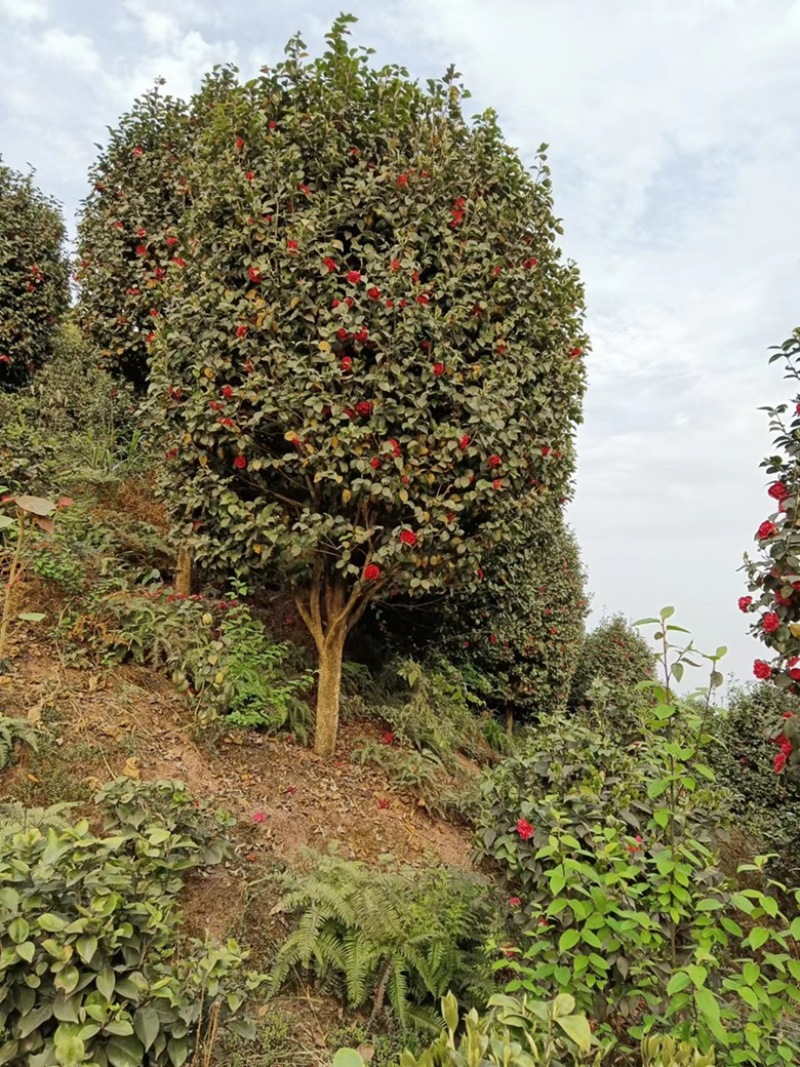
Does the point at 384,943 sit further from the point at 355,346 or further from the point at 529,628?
the point at 529,628

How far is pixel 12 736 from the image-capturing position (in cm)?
378

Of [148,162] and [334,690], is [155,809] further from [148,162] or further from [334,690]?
[148,162]

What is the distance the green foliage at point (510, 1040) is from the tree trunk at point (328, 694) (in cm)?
341

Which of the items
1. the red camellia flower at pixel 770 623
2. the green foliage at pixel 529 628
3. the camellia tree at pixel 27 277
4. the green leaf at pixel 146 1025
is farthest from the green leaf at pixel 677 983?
the camellia tree at pixel 27 277

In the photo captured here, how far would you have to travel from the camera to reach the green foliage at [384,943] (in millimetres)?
2938

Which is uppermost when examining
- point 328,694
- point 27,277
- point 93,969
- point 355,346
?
point 27,277

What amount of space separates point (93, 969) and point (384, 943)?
4.43ft

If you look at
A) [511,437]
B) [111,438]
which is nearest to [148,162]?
[111,438]

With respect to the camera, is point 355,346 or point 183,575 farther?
point 183,575

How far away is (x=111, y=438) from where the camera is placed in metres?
8.91

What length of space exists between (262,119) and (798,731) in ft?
17.4

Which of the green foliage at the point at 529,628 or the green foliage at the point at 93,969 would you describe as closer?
the green foliage at the point at 93,969

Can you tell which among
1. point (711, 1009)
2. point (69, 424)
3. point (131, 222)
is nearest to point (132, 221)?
point (131, 222)

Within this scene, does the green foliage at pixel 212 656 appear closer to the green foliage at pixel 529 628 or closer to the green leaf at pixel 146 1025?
the green leaf at pixel 146 1025
